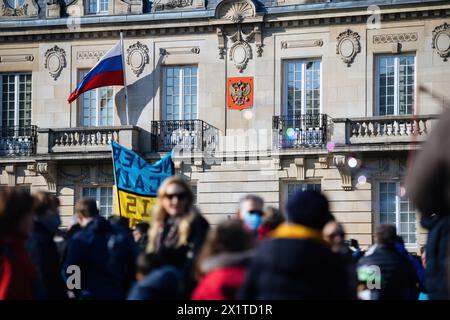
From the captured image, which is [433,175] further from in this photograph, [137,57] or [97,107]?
[97,107]

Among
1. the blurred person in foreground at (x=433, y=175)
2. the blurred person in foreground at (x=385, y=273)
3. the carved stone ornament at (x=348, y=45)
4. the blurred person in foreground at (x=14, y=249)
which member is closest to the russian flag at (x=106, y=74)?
the carved stone ornament at (x=348, y=45)

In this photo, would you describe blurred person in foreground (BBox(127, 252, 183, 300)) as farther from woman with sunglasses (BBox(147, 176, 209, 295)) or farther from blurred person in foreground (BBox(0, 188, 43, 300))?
woman with sunglasses (BBox(147, 176, 209, 295))

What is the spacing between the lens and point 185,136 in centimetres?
3105

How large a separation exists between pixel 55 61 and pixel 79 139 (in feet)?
8.40

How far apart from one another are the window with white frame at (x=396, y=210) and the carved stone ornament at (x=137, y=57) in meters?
7.48

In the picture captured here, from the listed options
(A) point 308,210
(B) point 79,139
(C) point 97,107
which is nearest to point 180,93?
(C) point 97,107

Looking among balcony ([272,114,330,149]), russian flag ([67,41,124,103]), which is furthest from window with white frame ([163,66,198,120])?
balcony ([272,114,330,149])

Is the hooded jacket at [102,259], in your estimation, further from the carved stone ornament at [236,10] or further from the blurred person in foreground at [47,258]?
the carved stone ornament at [236,10]

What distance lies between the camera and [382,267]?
1141 cm

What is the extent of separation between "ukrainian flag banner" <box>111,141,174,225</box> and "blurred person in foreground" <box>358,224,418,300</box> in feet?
21.7

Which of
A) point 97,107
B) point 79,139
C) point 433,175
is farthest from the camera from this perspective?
point 97,107

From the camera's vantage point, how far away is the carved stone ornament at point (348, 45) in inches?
1174
